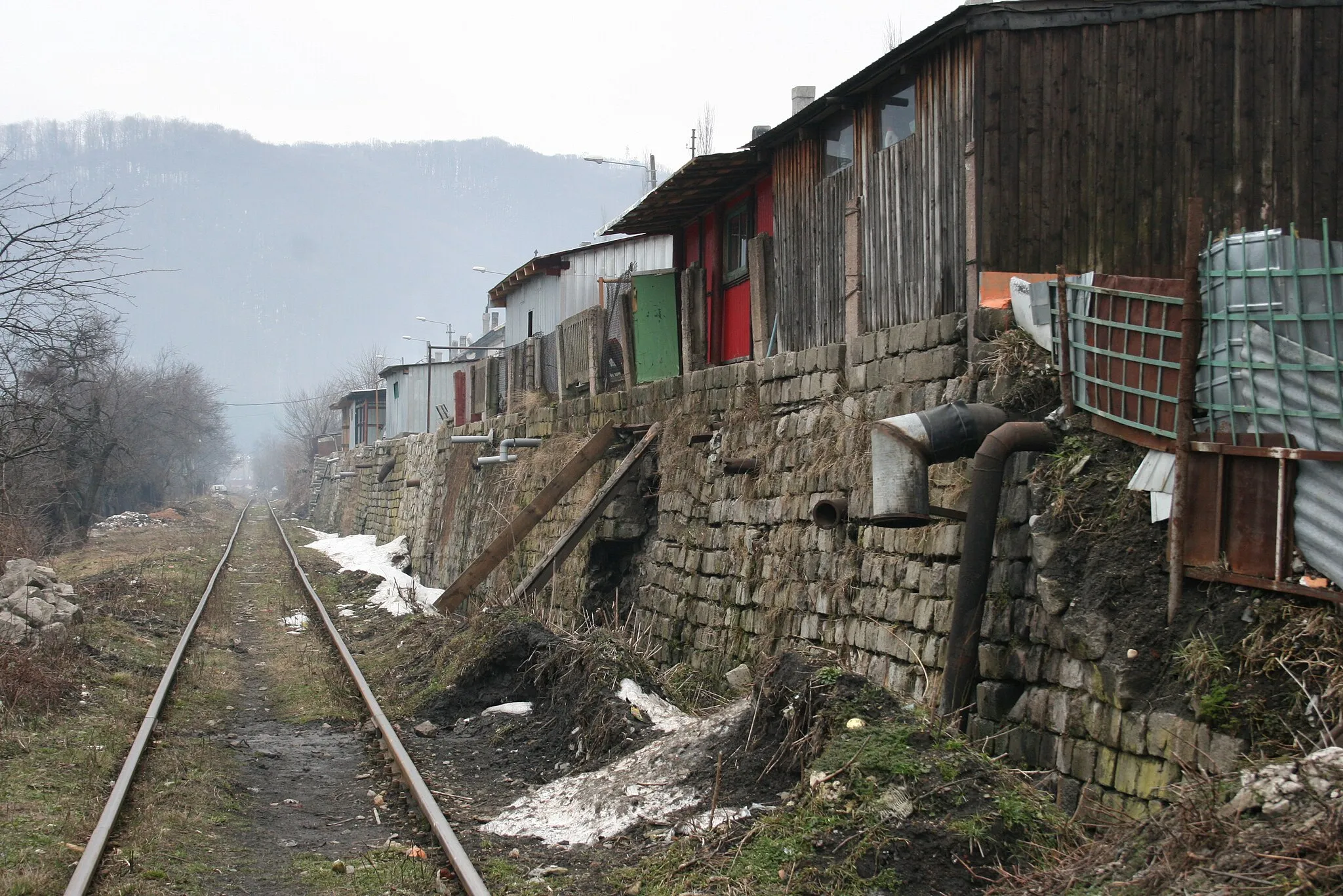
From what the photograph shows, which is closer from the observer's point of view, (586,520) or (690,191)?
(586,520)

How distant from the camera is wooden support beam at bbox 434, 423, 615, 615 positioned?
1424 centimetres

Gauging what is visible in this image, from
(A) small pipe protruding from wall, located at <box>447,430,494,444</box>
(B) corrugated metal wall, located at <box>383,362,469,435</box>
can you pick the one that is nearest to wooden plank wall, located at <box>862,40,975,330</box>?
(A) small pipe protruding from wall, located at <box>447,430,494,444</box>

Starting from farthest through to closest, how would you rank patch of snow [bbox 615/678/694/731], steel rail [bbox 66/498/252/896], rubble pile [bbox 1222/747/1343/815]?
patch of snow [bbox 615/678/694/731], steel rail [bbox 66/498/252/896], rubble pile [bbox 1222/747/1343/815]

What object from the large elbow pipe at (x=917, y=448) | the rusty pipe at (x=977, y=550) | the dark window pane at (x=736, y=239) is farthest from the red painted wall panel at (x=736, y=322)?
the rusty pipe at (x=977, y=550)

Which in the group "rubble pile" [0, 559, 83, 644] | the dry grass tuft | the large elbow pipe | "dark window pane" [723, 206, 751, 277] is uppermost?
"dark window pane" [723, 206, 751, 277]

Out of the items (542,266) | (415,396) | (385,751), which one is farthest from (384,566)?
(385,751)

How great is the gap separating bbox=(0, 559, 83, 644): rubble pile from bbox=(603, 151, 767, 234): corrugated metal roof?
25.3 feet

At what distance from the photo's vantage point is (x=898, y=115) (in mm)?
9031

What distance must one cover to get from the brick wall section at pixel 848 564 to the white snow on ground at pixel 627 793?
0.98 meters

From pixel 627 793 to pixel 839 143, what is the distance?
5.67 m

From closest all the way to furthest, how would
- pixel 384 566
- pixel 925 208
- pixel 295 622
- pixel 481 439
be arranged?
pixel 925 208 → pixel 295 622 → pixel 481 439 → pixel 384 566

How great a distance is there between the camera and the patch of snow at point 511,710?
405 inches

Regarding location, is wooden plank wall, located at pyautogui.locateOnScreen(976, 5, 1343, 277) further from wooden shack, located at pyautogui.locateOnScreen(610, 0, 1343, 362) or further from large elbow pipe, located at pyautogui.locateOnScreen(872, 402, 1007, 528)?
large elbow pipe, located at pyautogui.locateOnScreen(872, 402, 1007, 528)

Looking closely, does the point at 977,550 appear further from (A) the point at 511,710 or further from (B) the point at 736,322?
(B) the point at 736,322
